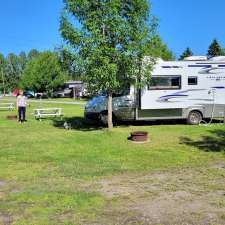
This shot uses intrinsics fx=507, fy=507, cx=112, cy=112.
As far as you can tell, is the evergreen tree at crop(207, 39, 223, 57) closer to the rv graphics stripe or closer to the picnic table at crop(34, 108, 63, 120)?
the picnic table at crop(34, 108, 63, 120)

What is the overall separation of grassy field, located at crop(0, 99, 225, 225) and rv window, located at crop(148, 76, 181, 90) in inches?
129

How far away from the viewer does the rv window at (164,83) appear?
21172 millimetres

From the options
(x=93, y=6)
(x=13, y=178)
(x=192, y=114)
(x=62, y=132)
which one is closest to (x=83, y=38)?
(x=93, y=6)

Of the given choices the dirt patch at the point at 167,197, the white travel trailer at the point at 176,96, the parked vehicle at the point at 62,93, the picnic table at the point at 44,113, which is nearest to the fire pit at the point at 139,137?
the white travel trailer at the point at 176,96

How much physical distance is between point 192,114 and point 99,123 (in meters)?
4.04

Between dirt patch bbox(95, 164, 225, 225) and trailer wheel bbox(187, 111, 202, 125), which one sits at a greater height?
trailer wheel bbox(187, 111, 202, 125)

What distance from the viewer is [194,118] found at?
21.9 meters

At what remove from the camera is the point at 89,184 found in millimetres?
9891

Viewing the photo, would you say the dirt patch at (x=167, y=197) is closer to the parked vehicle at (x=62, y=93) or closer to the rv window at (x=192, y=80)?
the rv window at (x=192, y=80)

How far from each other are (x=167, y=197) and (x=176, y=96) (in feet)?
42.9

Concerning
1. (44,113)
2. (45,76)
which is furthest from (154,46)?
(45,76)

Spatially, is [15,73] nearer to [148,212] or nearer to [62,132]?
[62,132]

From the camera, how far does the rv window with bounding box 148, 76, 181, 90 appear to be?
21172 mm

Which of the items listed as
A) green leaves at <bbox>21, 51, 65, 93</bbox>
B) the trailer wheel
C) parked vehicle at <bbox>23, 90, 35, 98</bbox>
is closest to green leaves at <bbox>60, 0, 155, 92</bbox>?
the trailer wheel
